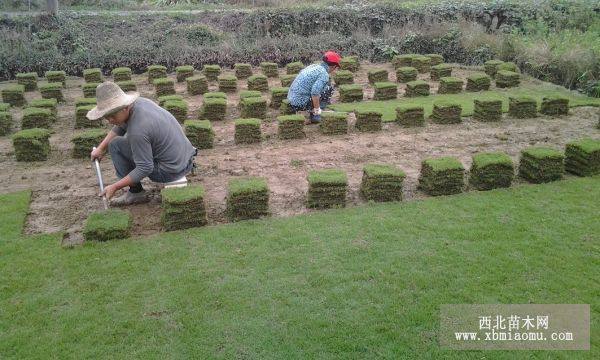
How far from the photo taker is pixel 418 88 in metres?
13.2

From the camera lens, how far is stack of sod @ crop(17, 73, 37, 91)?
14.2 m

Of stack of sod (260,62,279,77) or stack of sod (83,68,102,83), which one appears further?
stack of sod (260,62,279,77)

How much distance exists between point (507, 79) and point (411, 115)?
4.59m

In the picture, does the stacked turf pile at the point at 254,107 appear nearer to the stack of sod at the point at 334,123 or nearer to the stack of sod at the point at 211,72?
the stack of sod at the point at 334,123

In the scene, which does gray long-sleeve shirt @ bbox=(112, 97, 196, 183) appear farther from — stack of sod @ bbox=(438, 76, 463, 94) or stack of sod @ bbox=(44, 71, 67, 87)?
stack of sod @ bbox=(44, 71, 67, 87)

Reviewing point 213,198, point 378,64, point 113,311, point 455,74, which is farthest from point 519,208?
point 378,64

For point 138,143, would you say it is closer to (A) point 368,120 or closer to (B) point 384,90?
(A) point 368,120

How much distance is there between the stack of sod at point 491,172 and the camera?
7.73 meters

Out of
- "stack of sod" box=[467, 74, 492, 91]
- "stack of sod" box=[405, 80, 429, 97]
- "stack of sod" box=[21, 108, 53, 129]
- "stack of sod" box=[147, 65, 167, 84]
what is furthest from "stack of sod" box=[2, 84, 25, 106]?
"stack of sod" box=[467, 74, 492, 91]

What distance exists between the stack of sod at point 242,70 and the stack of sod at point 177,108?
4296 millimetres

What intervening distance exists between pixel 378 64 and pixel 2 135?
11551 mm

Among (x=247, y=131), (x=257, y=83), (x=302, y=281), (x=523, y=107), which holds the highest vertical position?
(x=257, y=83)

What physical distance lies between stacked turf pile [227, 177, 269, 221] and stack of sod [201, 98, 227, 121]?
185 inches

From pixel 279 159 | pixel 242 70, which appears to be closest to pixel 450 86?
pixel 242 70
